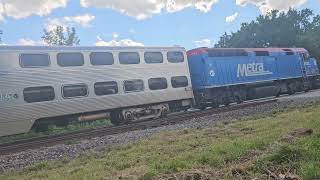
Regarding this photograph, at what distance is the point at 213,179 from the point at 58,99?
521 inches

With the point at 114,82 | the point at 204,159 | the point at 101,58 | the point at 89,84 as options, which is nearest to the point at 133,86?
the point at 114,82

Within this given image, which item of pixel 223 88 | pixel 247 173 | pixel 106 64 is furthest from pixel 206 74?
pixel 247 173

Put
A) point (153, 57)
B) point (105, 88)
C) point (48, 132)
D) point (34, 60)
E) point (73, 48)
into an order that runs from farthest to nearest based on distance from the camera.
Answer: point (153, 57) < point (48, 132) < point (105, 88) < point (73, 48) < point (34, 60)

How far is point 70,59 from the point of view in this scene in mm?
20406

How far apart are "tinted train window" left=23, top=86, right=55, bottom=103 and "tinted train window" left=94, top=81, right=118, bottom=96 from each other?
2.31 m

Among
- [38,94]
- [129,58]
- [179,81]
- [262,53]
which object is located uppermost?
[262,53]

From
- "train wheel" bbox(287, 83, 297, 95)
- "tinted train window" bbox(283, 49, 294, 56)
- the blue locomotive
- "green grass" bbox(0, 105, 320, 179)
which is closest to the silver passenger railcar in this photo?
the blue locomotive

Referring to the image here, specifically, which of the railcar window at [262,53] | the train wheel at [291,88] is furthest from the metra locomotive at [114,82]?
the train wheel at [291,88]

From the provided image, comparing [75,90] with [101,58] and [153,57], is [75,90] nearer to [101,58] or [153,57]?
[101,58]

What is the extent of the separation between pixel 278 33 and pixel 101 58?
144 ft

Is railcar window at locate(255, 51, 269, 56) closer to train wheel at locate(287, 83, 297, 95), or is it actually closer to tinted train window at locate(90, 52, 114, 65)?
train wheel at locate(287, 83, 297, 95)

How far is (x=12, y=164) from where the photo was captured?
1182 cm

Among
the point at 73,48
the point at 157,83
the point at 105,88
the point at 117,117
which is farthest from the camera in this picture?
the point at 157,83

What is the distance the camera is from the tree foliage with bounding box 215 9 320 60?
189ft
